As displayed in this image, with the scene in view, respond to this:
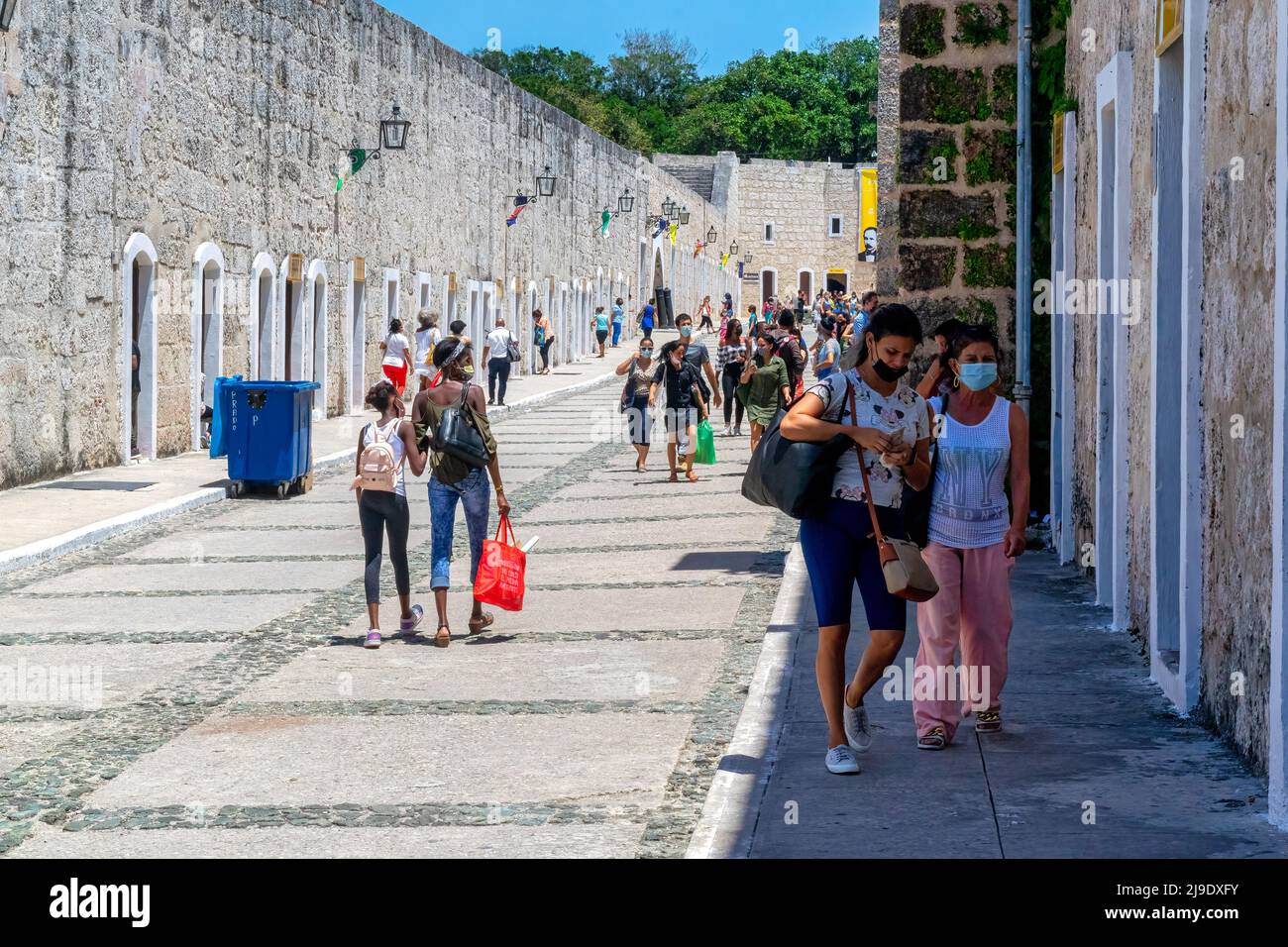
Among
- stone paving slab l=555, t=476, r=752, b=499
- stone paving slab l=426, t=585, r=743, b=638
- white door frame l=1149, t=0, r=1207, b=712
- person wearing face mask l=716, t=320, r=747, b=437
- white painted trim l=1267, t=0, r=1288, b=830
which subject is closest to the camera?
white painted trim l=1267, t=0, r=1288, b=830

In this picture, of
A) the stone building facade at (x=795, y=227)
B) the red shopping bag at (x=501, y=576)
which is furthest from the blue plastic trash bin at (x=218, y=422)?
the stone building facade at (x=795, y=227)

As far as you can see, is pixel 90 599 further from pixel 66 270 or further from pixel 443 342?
pixel 66 270

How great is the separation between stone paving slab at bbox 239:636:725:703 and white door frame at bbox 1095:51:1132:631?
193cm

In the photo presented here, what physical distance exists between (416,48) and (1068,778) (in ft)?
83.0

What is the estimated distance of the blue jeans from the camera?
9734mm

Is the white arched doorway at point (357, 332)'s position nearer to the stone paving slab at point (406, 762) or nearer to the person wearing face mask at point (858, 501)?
the stone paving slab at point (406, 762)

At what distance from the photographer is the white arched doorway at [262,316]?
22.5m

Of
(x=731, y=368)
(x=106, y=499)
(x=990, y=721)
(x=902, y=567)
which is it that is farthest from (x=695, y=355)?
(x=902, y=567)

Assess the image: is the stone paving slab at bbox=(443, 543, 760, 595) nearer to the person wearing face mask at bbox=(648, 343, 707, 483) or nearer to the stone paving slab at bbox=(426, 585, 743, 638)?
the stone paving slab at bbox=(426, 585, 743, 638)

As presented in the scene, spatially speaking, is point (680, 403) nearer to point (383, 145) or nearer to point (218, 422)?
point (218, 422)

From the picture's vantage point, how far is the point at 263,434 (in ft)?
55.6

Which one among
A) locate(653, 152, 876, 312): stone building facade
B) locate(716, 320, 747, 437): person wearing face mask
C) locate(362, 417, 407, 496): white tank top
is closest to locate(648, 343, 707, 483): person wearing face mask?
locate(716, 320, 747, 437): person wearing face mask

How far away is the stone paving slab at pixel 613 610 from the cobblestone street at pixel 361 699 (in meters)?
0.03
